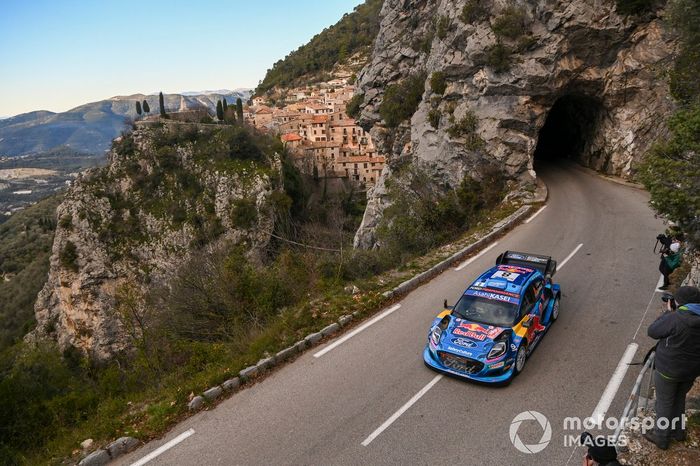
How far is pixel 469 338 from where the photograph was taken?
7684mm

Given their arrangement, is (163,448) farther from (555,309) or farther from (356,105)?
(356,105)

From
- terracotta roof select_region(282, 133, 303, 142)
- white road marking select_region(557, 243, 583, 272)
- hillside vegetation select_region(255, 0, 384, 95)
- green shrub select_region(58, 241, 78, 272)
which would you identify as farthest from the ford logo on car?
hillside vegetation select_region(255, 0, 384, 95)

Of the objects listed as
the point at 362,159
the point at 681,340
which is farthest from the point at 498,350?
the point at 362,159

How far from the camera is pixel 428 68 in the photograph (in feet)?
113

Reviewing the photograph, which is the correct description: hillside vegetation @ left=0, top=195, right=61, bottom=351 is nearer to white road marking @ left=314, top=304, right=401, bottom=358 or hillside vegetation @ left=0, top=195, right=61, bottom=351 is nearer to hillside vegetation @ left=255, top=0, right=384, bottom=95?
white road marking @ left=314, top=304, right=401, bottom=358

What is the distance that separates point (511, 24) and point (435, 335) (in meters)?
25.2

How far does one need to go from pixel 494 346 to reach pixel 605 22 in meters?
25.4

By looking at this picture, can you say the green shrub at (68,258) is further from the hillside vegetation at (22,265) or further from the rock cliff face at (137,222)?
the hillside vegetation at (22,265)

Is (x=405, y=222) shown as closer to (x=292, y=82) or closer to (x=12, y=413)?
(x=12, y=413)

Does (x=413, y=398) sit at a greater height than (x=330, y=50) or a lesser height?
lesser


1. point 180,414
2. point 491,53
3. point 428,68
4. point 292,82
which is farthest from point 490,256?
point 292,82

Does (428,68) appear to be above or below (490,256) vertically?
above

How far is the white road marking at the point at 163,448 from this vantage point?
20.8 ft

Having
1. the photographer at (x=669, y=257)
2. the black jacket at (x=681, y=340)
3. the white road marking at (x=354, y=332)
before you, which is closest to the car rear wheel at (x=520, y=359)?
the black jacket at (x=681, y=340)
